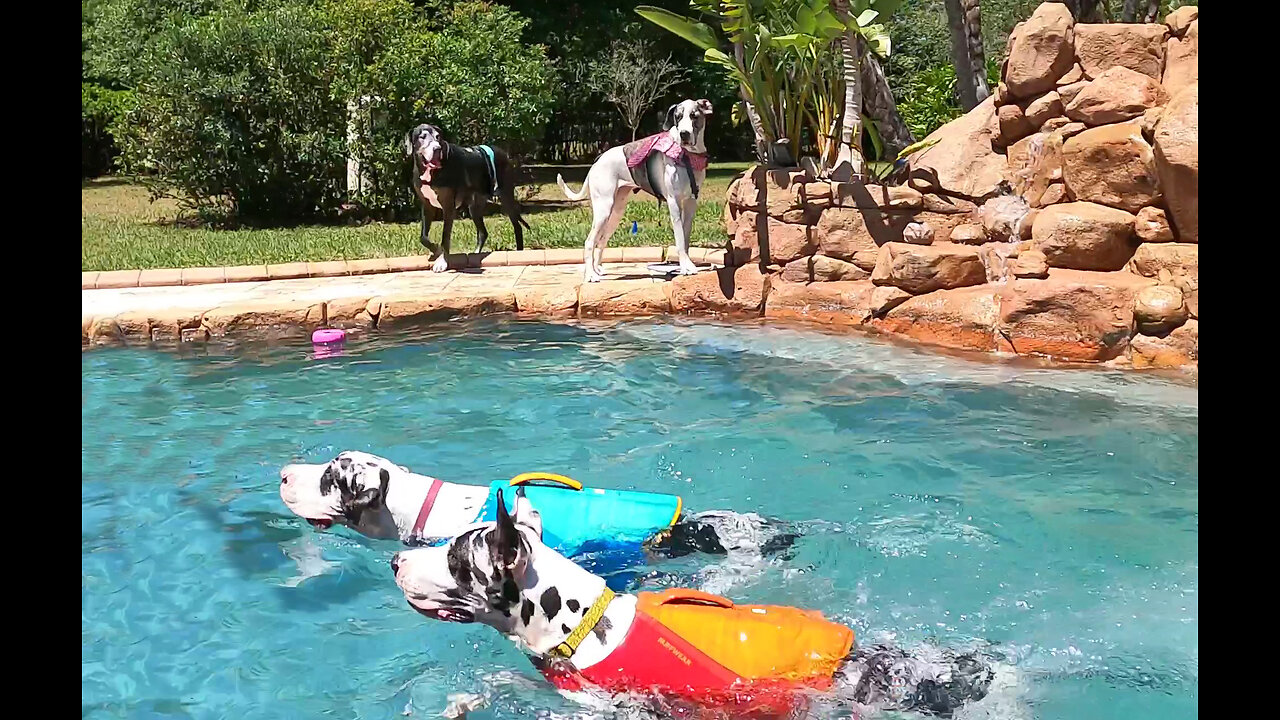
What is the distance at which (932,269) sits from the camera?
861cm

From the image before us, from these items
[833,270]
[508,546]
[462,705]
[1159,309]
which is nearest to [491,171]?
[833,270]

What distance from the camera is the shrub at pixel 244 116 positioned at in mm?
14828

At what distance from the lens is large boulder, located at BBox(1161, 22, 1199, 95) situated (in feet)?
27.9

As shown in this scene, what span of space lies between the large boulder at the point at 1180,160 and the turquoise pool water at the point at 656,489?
133cm

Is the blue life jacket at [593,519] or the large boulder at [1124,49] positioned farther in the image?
the large boulder at [1124,49]

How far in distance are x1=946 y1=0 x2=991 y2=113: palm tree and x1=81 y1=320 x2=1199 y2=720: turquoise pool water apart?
6980mm

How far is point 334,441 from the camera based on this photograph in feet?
21.0

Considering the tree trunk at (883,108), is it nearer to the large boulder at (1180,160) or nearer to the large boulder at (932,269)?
the large boulder at (932,269)

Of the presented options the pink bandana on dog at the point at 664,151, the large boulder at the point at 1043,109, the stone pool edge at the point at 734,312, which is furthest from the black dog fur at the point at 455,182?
the large boulder at the point at 1043,109

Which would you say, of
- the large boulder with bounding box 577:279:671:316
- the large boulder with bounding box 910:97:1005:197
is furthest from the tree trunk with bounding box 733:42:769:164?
the large boulder with bounding box 577:279:671:316
